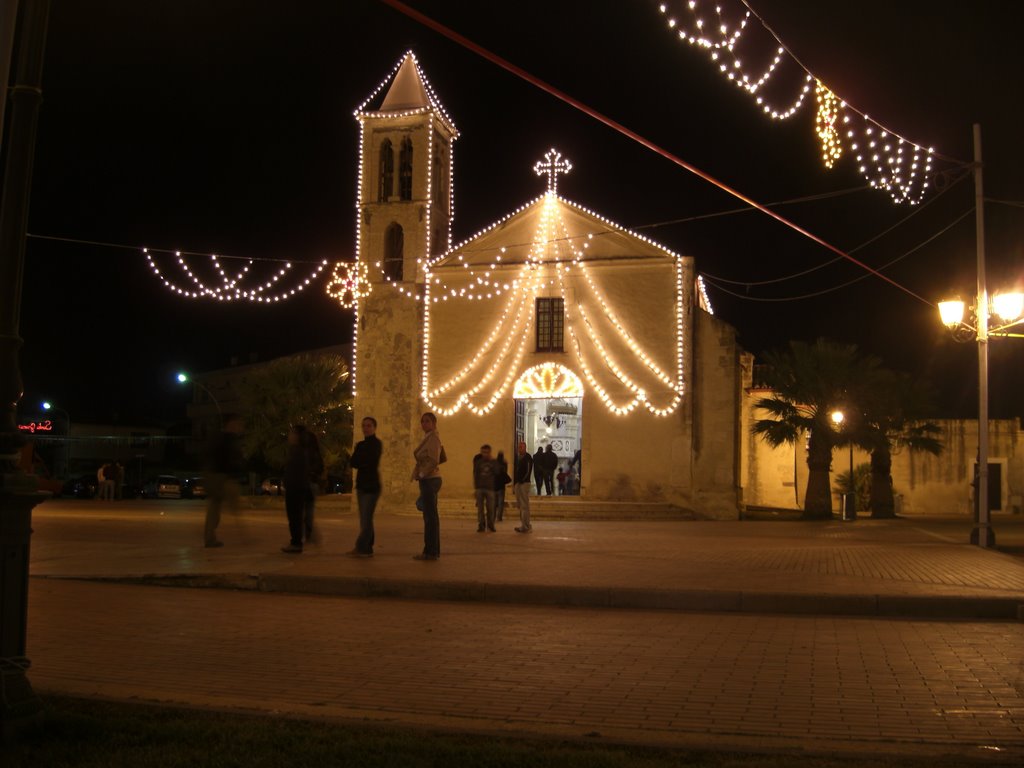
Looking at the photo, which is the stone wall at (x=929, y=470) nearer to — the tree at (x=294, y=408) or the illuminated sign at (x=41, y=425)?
the tree at (x=294, y=408)

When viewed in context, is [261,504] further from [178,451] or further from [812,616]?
[178,451]

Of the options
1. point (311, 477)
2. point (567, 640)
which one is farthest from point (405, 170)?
point (567, 640)

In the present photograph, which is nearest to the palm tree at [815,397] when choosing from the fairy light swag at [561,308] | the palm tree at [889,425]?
the palm tree at [889,425]

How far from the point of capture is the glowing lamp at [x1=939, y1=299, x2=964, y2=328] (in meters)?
17.4

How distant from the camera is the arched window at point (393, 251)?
3406 centimetres

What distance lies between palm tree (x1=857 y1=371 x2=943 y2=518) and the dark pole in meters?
28.0

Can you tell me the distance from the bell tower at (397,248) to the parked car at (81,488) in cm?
1642

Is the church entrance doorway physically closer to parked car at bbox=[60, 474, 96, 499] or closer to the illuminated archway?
the illuminated archway

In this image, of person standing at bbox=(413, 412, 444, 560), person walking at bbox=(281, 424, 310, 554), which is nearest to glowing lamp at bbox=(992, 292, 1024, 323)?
person standing at bbox=(413, 412, 444, 560)

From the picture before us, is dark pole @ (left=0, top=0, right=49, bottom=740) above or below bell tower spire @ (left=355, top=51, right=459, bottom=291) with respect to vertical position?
below

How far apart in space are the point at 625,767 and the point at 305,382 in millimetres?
36932

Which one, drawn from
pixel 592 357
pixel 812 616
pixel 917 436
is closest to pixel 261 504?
pixel 592 357

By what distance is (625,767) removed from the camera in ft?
14.9

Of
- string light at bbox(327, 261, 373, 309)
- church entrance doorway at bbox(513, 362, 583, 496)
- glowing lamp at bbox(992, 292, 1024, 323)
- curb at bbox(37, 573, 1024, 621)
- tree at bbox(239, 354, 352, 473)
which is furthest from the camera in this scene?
tree at bbox(239, 354, 352, 473)
